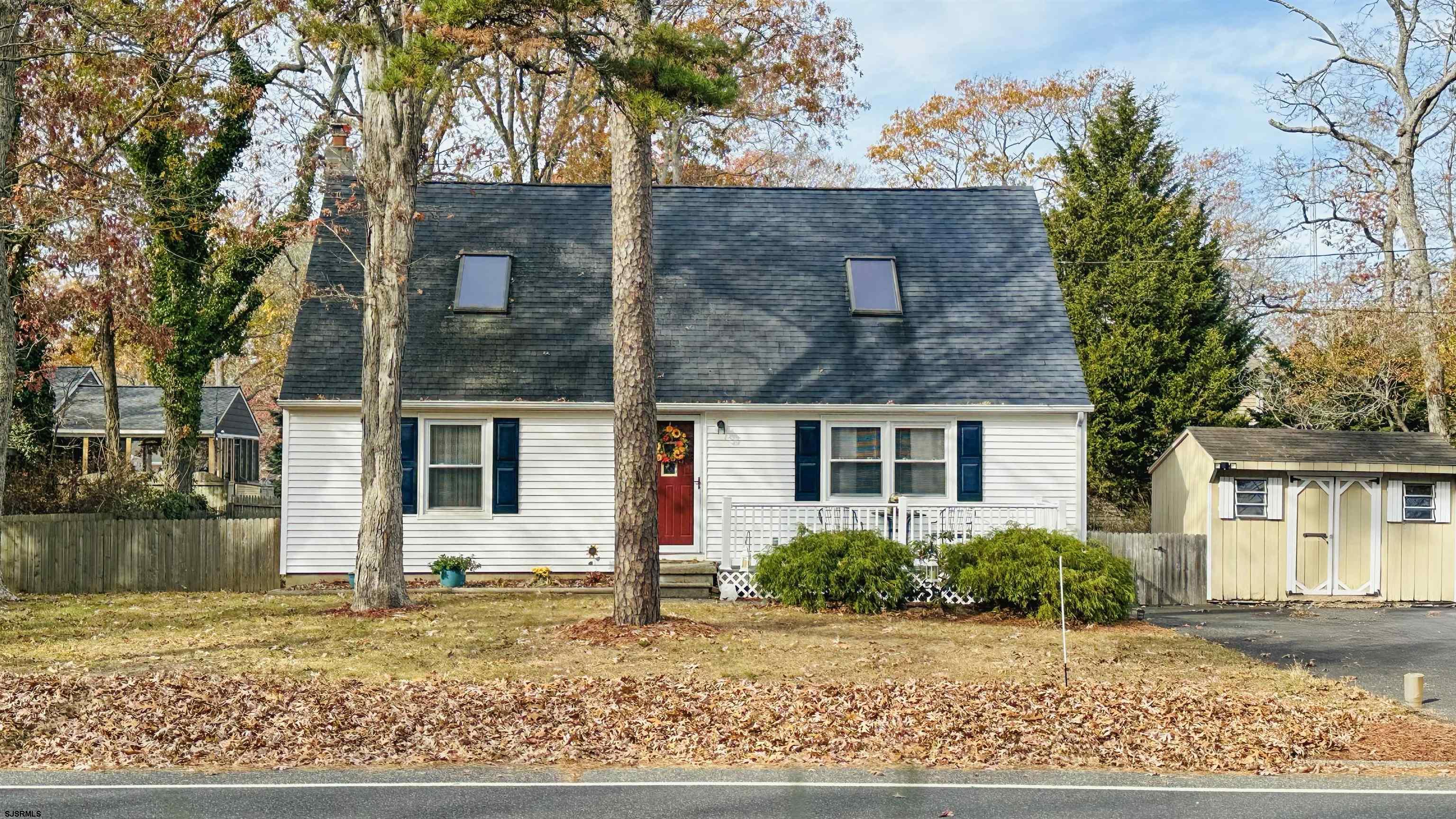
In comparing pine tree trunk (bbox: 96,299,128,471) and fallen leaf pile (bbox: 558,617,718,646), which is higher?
pine tree trunk (bbox: 96,299,128,471)

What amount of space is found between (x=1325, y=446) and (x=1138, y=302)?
8228 mm

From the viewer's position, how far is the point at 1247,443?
19.3m

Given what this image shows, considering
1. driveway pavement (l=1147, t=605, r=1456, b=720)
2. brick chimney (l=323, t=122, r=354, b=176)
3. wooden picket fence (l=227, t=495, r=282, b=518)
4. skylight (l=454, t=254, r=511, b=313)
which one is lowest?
driveway pavement (l=1147, t=605, r=1456, b=720)

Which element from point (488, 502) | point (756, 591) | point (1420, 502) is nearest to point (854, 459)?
point (756, 591)

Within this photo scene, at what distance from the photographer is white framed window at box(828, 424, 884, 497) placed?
18984 mm

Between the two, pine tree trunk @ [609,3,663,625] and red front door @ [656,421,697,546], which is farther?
red front door @ [656,421,697,546]

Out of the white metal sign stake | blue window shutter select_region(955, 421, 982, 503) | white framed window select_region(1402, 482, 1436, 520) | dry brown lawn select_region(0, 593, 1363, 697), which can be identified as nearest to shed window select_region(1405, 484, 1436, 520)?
white framed window select_region(1402, 482, 1436, 520)

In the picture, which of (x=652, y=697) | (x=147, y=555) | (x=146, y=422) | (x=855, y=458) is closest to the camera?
(x=652, y=697)

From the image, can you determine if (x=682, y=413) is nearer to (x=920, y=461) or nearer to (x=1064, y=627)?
(x=920, y=461)

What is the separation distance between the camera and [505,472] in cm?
1870

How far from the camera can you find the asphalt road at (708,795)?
7.04 m

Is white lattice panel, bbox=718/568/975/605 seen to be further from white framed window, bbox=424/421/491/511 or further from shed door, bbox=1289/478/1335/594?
shed door, bbox=1289/478/1335/594

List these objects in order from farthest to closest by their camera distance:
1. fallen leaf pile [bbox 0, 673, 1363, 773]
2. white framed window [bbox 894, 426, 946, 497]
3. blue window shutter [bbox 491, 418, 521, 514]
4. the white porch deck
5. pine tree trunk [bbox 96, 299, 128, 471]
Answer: pine tree trunk [bbox 96, 299, 128, 471] < white framed window [bbox 894, 426, 946, 497] < blue window shutter [bbox 491, 418, 521, 514] < the white porch deck < fallen leaf pile [bbox 0, 673, 1363, 773]

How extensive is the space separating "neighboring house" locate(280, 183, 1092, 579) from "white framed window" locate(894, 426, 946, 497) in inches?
1.0
